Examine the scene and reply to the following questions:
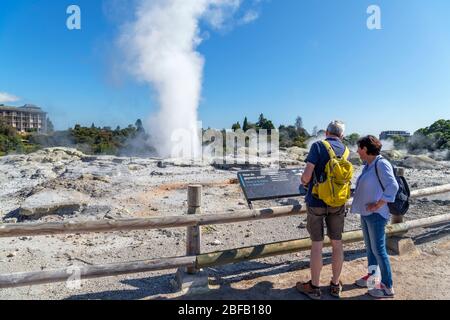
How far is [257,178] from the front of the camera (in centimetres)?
508

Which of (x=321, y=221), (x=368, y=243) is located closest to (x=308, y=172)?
(x=321, y=221)

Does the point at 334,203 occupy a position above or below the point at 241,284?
above

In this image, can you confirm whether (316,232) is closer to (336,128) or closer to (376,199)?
(376,199)

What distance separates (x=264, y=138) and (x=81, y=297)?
31533 millimetres

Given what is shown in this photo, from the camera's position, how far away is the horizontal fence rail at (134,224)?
3559mm

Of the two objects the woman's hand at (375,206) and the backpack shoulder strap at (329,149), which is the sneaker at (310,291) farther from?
→ the backpack shoulder strap at (329,149)

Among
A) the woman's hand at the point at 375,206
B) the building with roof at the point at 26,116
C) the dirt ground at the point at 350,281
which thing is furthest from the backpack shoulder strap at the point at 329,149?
the building with roof at the point at 26,116

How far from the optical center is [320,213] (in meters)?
3.56

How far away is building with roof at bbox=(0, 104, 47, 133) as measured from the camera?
99075 mm

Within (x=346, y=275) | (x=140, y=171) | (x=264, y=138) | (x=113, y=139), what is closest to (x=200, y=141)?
(x=264, y=138)

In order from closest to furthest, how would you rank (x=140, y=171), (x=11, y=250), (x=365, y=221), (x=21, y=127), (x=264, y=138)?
(x=365, y=221), (x=11, y=250), (x=140, y=171), (x=264, y=138), (x=21, y=127)
